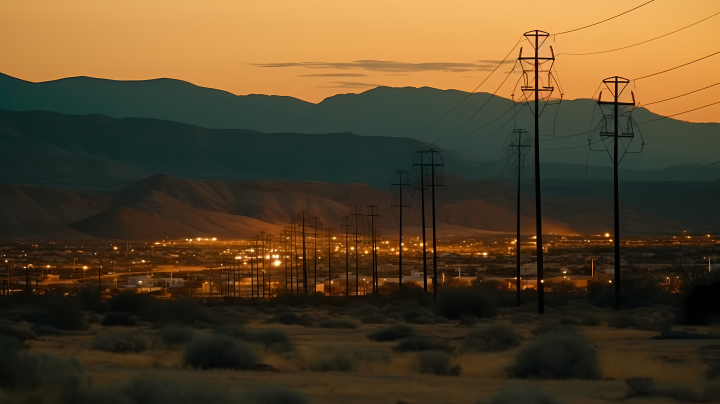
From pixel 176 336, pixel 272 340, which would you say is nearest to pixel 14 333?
pixel 176 336

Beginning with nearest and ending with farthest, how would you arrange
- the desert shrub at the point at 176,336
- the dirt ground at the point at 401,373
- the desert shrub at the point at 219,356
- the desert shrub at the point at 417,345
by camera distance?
the dirt ground at the point at 401,373, the desert shrub at the point at 219,356, the desert shrub at the point at 417,345, the desert shrub at the point at 176,336

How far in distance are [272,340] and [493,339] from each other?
6469 millimetres

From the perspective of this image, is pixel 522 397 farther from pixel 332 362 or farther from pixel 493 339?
pixel 493 339

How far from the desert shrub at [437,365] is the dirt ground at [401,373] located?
8.4 inches

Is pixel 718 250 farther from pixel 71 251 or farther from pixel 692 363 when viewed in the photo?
pixel 692 363

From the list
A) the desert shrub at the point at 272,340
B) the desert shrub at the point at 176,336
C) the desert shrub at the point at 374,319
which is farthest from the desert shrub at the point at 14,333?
the desert shrub at the point at 374,319

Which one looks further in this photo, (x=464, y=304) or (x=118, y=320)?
(x=464, y=304)

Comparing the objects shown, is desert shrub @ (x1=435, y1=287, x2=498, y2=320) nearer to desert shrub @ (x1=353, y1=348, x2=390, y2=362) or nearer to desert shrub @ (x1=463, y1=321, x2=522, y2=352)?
desert shrub @ (x1=463, y1=321, x2=522, y2=352)

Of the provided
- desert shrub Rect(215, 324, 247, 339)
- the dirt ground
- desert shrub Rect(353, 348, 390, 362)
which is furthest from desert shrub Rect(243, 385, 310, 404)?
desert shrub Rect(215, 324, 247, 339)

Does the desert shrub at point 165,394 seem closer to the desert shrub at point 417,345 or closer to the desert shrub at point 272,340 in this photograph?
the desert shrub at point 272,340

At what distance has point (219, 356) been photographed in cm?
2434

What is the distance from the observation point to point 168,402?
15328 millimetres

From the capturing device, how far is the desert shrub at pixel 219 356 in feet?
78.9

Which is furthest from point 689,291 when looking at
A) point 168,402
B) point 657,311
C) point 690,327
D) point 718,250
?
point 718,250
